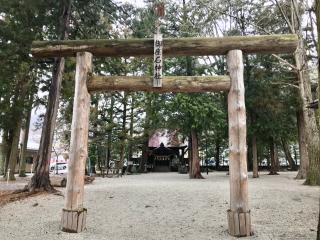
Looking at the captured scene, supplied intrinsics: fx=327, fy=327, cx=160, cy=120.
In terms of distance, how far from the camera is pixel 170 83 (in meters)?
6.43

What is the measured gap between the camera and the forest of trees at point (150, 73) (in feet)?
40.7

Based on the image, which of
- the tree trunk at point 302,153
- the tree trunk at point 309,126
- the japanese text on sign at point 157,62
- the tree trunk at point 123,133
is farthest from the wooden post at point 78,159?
the tree trunk at point 123,133

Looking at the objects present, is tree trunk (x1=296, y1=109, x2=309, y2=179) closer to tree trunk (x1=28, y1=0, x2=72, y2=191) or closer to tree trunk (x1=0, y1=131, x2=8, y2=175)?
tree trunk (x1=28, y1=0, x2=72, y2=191)

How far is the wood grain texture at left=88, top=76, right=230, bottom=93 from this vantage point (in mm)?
6410

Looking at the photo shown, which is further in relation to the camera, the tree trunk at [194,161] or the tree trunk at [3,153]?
the tree trunk at [3,153]

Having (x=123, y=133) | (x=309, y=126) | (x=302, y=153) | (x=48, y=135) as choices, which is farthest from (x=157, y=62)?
(x=123, y=133)

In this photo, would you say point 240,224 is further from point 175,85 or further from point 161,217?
point 175,85

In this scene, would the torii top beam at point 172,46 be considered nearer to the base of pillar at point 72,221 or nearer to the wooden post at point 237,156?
the wooden post at point 237,156

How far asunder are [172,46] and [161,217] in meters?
3.94

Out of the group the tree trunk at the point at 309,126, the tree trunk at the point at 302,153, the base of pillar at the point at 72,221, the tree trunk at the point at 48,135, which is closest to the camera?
the base of pillar at the point at 72,221

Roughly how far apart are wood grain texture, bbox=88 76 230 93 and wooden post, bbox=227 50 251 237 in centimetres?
23

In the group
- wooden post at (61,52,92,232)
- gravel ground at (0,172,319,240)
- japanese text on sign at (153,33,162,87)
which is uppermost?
japanese text on sign at (153,33,162,87)

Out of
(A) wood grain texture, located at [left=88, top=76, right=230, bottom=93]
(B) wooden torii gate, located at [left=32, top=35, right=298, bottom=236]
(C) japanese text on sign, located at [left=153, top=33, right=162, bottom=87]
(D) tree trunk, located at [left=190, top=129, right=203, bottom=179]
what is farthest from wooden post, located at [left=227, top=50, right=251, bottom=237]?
(D) tree trunk, located at [left=190, top=129, right=203, bottom=179]

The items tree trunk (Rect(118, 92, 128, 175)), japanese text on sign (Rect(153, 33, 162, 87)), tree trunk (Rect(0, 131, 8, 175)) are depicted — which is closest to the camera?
japanese text on sign (Rect(153, 33, 162, 87))
